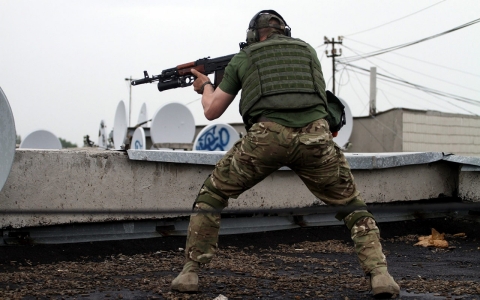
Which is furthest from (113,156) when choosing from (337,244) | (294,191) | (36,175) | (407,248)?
(407,248)

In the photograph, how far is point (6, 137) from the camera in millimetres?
5332

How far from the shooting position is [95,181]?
636 cm

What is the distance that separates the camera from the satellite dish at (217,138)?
1597 centimetres

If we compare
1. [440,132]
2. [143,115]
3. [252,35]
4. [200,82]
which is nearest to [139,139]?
[143,115]

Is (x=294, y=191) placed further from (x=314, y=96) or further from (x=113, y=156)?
(x=314, y=96)

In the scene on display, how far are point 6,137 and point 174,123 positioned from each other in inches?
573

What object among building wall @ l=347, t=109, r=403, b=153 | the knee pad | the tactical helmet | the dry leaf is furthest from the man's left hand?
building wall @ l=347, t=109, r=403, b=153

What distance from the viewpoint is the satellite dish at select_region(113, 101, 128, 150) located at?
24.5 metres

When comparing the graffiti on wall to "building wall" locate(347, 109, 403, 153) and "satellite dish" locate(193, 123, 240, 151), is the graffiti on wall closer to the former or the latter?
"satellite dish" locate(193, 123, 240, 151)

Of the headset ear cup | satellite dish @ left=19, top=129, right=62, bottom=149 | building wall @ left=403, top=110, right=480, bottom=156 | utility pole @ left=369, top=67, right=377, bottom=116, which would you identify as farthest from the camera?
utility pole @ left=369, top=67, right=377, bottom=116

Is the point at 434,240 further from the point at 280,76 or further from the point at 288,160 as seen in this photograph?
the point at 280,76

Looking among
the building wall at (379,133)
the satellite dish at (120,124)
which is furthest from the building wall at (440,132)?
the satellite dish at (120,124)

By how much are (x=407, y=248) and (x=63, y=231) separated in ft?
11.3

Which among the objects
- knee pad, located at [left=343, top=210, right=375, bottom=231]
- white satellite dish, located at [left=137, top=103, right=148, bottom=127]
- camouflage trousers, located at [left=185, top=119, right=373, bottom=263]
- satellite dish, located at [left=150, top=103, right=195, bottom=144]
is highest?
white satellite dish, located at [left=137, top=103, right=148, bottom=127]
